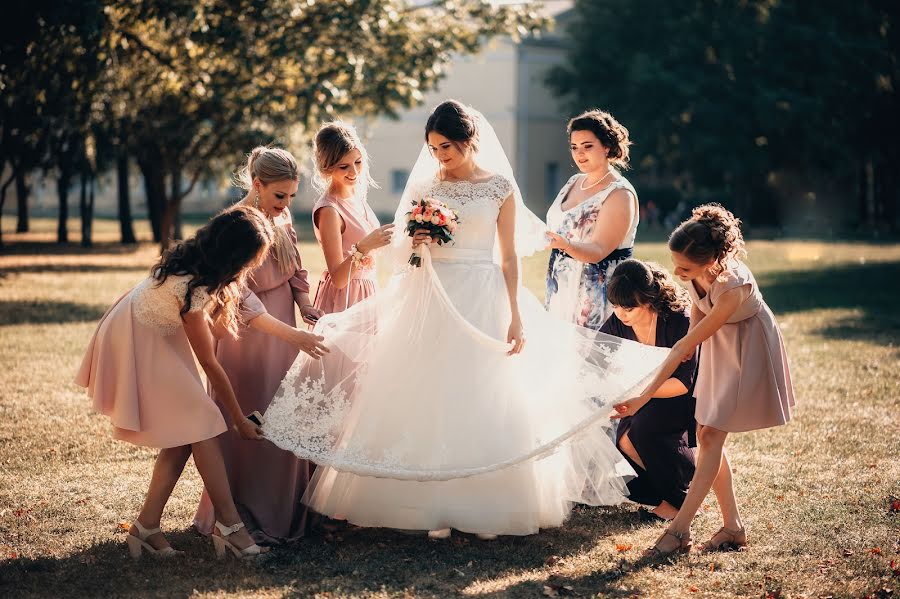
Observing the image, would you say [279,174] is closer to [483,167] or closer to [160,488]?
[483,167]

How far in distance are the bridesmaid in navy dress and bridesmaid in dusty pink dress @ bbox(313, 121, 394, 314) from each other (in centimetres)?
143

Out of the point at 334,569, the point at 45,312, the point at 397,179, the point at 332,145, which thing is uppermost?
the point at 397,179

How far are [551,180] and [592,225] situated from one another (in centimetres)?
4034

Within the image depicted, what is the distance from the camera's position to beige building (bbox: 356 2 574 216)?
43.7m

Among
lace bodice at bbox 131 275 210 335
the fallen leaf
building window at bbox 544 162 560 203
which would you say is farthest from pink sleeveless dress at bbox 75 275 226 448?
building window at bbox 544 162 560 203

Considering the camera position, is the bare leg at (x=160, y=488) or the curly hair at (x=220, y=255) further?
the bare leg at (x=160, y=488)

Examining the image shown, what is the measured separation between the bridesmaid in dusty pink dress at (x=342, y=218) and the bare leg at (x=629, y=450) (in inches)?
67.1

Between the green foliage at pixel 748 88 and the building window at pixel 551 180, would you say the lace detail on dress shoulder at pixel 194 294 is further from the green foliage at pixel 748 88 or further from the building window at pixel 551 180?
the building window at pixel 551 180

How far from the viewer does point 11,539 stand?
5230mm

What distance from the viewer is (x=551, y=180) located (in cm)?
4603

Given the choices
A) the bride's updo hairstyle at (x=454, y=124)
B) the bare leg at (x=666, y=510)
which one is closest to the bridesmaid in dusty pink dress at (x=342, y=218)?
the bride's updo hairstyle at (x=454, y=124)

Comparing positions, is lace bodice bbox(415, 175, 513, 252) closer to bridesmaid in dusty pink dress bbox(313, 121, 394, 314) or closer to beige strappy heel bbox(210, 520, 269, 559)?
bridesmaid in dusty pink dress bbox(313, 121, 394, 314)

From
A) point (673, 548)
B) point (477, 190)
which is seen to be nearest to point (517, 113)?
point (477, 190)

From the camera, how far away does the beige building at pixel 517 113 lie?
4372 cm
